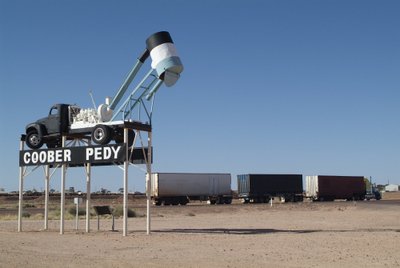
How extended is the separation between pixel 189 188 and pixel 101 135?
154 ft

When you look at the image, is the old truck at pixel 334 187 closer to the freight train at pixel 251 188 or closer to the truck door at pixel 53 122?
the freight train at pixel 251 188

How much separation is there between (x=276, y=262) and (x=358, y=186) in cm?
7308

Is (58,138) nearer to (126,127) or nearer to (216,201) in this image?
(126,127)

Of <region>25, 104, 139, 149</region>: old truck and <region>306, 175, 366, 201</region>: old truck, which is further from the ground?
<region>25, 104, 139, 149</region>: old truck

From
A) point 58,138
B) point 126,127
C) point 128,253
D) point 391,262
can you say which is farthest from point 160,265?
point 58,138

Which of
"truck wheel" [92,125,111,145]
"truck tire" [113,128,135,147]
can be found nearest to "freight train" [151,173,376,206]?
"truck tire" [113,128,135,147]

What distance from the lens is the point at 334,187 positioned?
80.0m

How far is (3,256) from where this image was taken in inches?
571

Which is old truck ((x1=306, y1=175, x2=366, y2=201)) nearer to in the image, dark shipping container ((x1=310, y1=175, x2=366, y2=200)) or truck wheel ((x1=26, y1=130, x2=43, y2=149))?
dark shipping container ((x1=310, y1=175, x2=366, y2=200))

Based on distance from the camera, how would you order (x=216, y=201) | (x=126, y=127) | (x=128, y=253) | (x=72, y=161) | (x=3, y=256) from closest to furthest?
(x=3, y=256), (x=128, y=253), (x=126, y=127), (x=72, y=161), (x=216, y=201)

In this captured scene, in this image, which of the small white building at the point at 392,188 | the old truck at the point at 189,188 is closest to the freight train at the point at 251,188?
the old truck at the point at 189,188

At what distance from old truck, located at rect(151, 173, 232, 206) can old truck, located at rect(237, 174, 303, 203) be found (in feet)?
6.44

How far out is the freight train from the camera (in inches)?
2621

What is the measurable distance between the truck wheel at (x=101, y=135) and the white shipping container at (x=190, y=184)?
43079 mm
